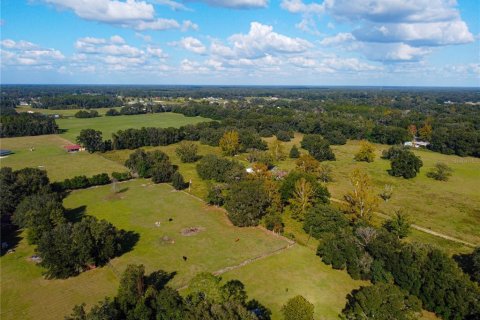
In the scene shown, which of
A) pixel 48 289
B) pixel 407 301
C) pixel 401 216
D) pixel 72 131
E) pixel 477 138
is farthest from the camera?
pixel 72 131

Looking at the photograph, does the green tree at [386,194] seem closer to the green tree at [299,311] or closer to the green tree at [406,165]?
the green tree at [406,165]

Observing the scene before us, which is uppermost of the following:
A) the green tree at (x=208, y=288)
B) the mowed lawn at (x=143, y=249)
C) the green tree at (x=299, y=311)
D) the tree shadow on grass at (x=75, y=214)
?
the green tree at (x=208, y=288)

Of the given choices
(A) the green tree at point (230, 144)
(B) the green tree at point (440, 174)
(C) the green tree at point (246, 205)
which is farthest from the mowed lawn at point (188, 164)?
(B) the green tree at point (440, 174)

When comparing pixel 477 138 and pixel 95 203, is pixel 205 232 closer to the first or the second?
pixel 95 203

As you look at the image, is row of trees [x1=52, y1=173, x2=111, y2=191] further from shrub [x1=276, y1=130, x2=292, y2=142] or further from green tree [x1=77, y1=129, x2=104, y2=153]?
shrub [x1=276, y1=130, x2=292, y2=142]

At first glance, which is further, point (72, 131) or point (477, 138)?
point (72, 131)

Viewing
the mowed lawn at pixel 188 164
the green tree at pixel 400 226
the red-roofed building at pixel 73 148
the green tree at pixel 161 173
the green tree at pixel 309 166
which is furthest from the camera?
the red-roofed building at pixel 73 148

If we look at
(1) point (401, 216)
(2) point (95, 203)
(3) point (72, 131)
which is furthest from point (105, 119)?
(1) point (401, 216)

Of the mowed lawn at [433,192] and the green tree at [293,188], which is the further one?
the green tree at [293,188]
